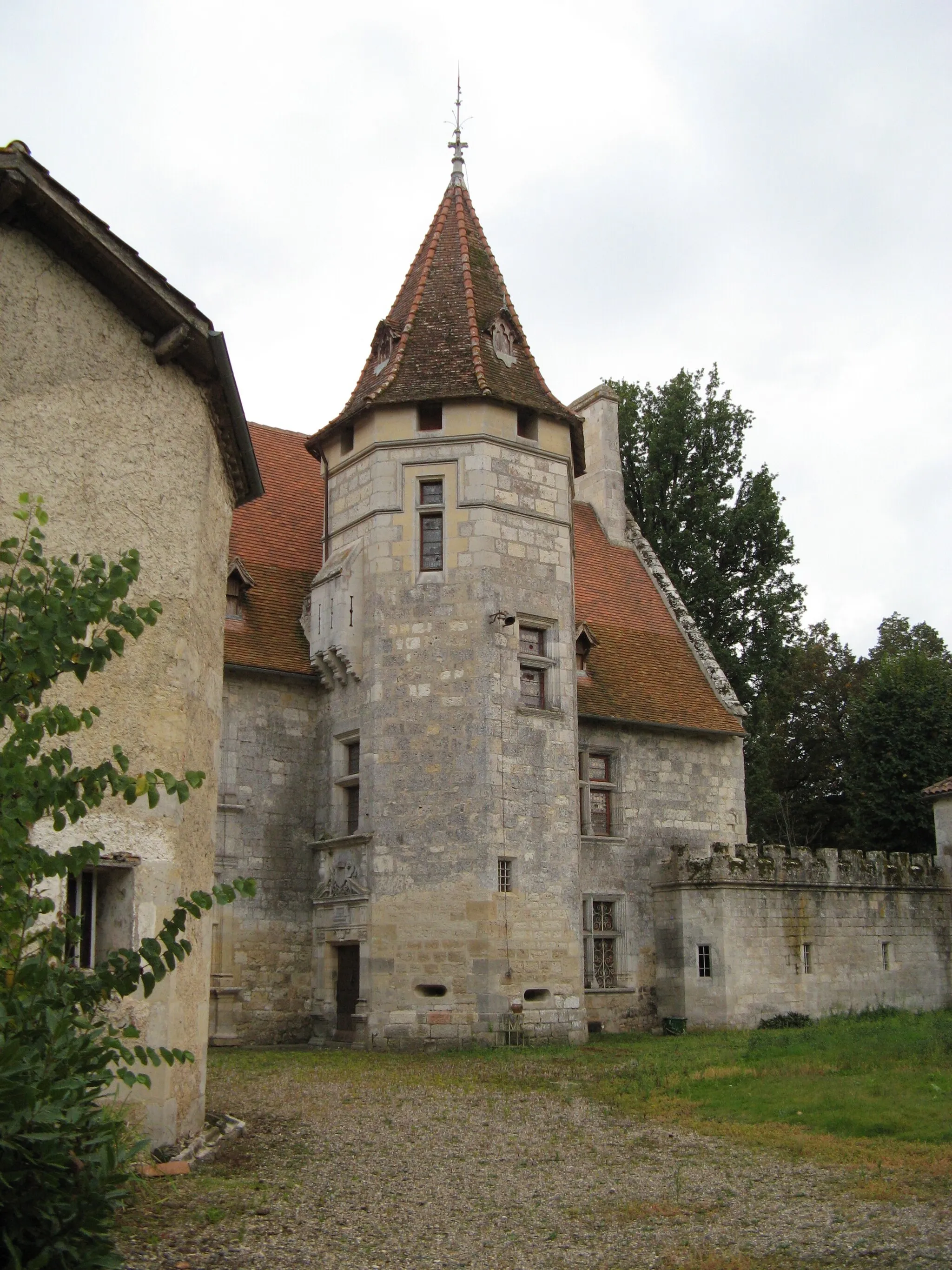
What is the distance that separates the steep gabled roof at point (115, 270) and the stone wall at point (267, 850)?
874cm

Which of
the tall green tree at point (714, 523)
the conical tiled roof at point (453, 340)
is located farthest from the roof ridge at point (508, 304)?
the tall green tree at point (714, 523)

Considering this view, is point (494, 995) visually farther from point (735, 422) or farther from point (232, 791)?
point (735, 422)

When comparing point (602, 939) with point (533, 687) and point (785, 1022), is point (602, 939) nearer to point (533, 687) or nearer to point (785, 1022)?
point (785, 1022)

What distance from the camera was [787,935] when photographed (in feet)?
64.6

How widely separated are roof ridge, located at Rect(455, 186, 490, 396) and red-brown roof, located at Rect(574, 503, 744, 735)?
515 centimetres

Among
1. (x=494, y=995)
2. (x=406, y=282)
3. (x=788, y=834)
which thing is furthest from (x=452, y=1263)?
(x=788, y=834)

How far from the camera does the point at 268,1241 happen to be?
6.30m

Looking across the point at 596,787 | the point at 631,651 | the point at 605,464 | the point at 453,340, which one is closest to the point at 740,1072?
the point at 596,787

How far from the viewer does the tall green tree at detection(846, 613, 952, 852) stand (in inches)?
1117

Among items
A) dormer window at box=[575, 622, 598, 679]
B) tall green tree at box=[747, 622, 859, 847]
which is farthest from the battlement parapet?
tall green tree at box=[747, 622, 859, 847]

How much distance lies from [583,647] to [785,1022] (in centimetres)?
663

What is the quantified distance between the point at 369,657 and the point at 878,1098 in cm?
912

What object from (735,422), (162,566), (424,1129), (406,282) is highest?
(735,422)

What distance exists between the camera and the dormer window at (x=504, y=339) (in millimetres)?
18375
